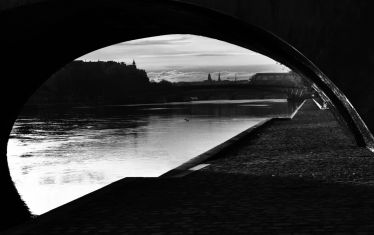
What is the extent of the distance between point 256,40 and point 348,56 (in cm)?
280

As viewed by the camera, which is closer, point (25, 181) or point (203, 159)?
point (203, 159)

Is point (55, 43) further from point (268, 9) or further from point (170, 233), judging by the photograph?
point (170, 233)

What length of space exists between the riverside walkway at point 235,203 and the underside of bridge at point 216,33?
6.07 feet

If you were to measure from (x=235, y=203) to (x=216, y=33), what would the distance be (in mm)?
8475

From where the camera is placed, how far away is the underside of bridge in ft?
32.4

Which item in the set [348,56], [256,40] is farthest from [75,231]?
[256,40]

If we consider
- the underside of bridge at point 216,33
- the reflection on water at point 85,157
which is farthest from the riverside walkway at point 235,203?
the reflection on water at point 85,157

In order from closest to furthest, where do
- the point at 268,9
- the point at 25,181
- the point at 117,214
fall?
the point at 117,214 → the point at 268,9 → the point at 25,181

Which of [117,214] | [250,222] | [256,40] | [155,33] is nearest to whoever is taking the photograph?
[250,222]

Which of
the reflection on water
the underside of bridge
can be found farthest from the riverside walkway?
the reflection on water

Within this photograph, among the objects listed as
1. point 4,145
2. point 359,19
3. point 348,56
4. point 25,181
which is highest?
point 359,19

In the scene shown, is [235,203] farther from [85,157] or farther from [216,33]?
[85,157]

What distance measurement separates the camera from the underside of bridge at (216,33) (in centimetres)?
987

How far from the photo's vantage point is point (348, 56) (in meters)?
10.2
